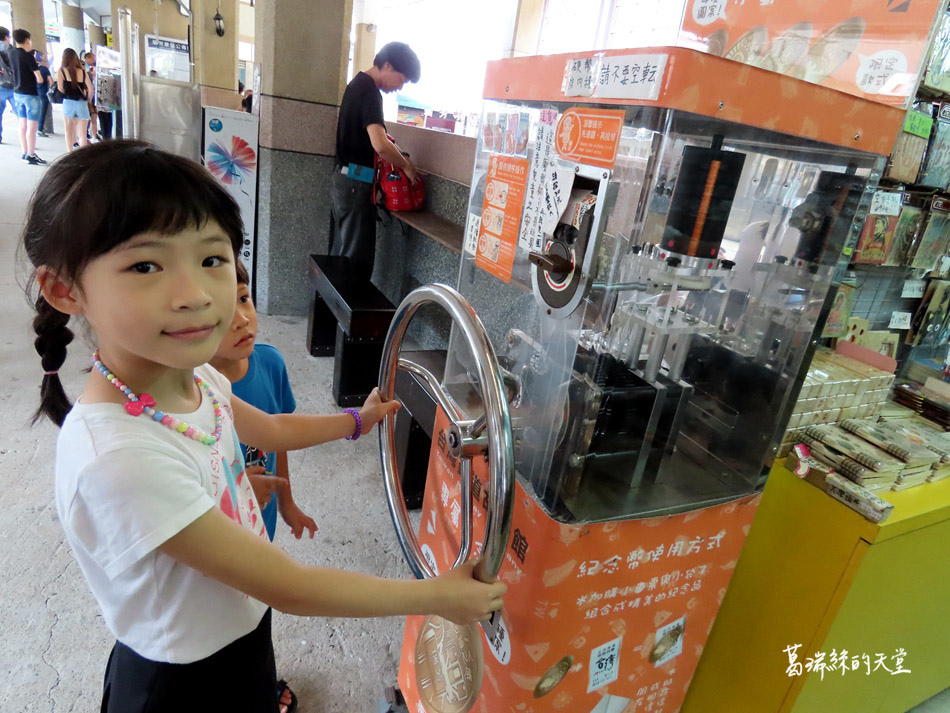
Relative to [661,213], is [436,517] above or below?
below

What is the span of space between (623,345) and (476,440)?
0.96ft

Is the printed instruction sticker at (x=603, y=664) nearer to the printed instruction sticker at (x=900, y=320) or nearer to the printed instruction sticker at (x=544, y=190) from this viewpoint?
the printed instruction sticker at (x=544, y=190)

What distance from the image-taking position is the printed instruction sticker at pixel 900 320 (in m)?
1.78

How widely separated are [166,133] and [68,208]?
16.5 feet

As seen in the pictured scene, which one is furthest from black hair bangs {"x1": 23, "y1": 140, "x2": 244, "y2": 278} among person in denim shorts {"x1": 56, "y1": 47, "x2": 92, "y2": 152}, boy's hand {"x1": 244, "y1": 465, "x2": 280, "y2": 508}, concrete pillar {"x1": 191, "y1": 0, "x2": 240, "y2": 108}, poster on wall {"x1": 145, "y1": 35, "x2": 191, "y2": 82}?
person in denim shorts {"x1": 56, "y1": 47, "x2": 92, "y2": 152}

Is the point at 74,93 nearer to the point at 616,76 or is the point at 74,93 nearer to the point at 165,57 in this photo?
the point at 165,57

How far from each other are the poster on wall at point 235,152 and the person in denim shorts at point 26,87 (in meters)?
6.27

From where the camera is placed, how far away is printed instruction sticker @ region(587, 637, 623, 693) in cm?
100

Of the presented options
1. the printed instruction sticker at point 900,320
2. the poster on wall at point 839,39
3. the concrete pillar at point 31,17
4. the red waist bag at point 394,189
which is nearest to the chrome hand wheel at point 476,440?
the poster on wall at point 839,39

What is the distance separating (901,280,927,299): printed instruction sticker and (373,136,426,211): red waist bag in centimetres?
238

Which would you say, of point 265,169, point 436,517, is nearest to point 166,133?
point 265,169

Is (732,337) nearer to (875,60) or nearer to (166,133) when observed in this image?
(875,60)

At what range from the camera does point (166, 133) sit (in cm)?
484

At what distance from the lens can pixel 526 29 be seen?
3.81 ft
